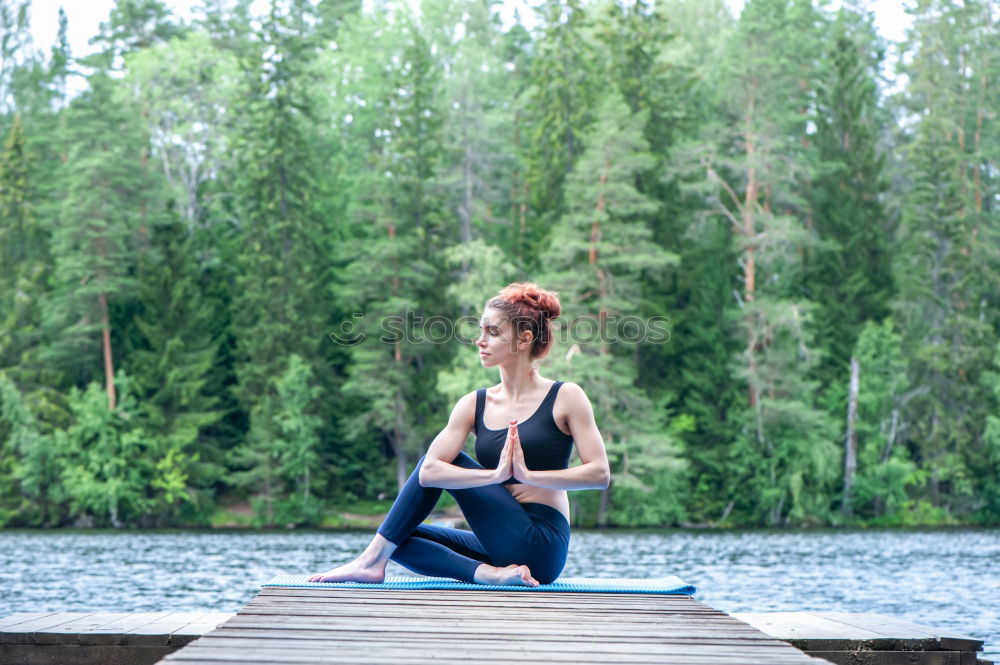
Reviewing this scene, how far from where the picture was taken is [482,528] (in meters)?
6.00

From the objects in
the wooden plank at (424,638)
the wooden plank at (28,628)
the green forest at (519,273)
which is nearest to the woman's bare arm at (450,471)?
the wooden plank at (424,638)

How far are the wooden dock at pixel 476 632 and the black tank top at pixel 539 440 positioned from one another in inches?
23.1

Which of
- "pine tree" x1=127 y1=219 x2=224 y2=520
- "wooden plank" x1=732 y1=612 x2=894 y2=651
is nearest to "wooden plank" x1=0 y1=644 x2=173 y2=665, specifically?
"wooden plank" x1=732 y1=612 x2=894 y2=651

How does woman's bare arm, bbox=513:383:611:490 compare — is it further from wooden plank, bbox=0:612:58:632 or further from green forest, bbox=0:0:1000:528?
green forest, bbox=0:0:1000:528

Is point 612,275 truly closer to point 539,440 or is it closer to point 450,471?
point 539,440

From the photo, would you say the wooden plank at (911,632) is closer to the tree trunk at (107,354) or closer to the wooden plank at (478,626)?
the wooden plank at (478,626)

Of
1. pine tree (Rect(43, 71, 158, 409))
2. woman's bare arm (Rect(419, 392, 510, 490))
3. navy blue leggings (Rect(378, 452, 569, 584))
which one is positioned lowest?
navy blue leggings (Rect(378, 452, 569, 584))

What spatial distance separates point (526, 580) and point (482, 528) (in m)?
0.30

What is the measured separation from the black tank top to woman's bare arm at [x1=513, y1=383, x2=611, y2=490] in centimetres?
7

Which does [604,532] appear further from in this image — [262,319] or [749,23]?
[749,23]

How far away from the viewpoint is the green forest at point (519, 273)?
38.4 metres

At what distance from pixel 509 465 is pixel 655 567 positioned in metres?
17.2

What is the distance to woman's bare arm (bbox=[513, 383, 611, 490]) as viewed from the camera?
567 cm

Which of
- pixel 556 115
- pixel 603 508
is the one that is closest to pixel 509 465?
pixel 603 508
